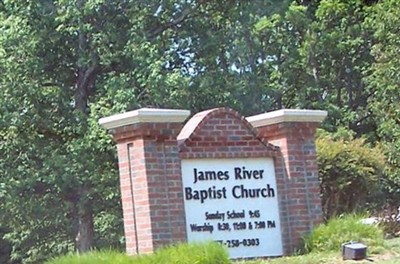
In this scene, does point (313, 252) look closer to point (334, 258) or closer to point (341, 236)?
point (341, 236)

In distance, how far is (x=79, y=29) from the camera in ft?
70.0

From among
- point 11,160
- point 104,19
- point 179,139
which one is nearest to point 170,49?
point 104,19

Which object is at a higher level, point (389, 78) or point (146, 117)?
point (389, 78)

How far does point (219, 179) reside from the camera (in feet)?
41.8

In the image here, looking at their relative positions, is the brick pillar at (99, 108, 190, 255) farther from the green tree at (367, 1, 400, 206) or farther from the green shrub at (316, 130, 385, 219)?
the green tree at (367, 1, 400, 206)

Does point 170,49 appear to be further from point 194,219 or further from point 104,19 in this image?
point 194,219

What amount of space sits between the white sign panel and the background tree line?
16.7 ft

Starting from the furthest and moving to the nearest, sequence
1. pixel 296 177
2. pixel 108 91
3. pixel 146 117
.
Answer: pixel 108 91 < pixel 296 177 < pixel 146 117

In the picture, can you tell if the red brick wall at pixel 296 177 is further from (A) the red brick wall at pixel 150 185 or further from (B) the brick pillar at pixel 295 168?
(A) the red brick wall at pixel 150 185

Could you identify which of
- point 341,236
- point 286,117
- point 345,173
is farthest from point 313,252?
point 345,173

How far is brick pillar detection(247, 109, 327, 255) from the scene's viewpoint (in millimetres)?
13438

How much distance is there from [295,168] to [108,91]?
322 inches

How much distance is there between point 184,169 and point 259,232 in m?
1.47

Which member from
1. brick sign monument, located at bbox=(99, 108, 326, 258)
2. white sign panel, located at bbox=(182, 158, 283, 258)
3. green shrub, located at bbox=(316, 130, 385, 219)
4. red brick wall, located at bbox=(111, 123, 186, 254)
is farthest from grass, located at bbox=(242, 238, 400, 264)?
green shrub, located at bbox=(316, 130, 385, 219)
